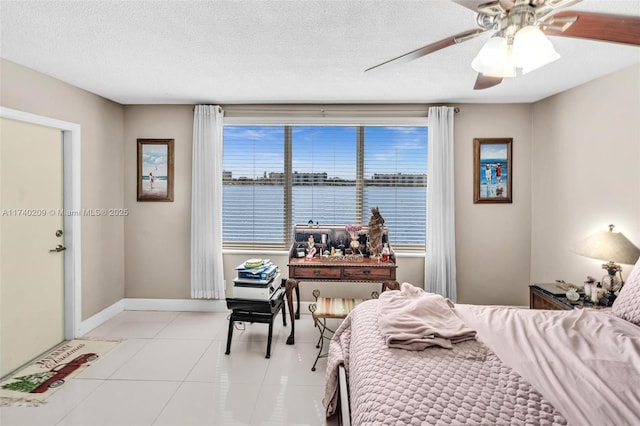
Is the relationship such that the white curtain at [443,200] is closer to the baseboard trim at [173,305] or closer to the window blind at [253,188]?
the window blind at [253,188]

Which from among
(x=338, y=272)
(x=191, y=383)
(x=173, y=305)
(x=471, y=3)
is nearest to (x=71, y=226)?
(x=173, y=305)

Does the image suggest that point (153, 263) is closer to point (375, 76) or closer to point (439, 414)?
point (375, 76)

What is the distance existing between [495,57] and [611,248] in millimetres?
2107

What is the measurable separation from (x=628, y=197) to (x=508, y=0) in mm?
2359

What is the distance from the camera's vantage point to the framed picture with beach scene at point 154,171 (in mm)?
3984

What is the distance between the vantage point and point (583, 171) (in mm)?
3129

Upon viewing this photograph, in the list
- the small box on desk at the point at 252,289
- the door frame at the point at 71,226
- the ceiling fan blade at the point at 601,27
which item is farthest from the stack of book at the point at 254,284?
the ceiling fan blade at the point at 601,27

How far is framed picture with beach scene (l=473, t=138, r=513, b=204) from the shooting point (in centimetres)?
382

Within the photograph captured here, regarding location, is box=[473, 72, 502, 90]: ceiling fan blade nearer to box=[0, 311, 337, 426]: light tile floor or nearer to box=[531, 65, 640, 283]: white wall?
box=[531, 65, 640, 283]: white wall

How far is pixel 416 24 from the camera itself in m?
1.99

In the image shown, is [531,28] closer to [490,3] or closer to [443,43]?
[490,3]

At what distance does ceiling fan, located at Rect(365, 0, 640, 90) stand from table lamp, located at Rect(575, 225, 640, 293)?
1.72 metres

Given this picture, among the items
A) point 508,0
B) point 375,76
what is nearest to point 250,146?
point 375,76

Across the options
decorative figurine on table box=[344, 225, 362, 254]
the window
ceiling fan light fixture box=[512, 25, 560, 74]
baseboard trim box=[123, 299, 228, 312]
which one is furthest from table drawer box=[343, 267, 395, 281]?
ceiling fan light fixture box=[512, 25, 560, 74]
